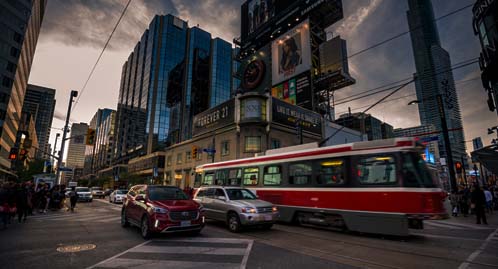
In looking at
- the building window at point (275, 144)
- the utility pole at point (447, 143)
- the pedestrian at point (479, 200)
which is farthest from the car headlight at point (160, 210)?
the building window at point (275, 144)

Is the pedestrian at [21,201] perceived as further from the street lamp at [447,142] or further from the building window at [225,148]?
the street lamp at [447,142]

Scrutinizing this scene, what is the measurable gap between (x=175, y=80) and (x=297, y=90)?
62763 millimetres

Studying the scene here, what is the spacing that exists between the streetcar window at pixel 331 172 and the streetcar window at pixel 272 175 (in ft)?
7.82

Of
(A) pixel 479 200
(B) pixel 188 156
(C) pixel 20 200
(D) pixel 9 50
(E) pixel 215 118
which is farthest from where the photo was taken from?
(D) pixel 9 50

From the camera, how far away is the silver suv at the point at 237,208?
942 cm

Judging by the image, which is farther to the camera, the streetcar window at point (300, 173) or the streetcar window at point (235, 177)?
the streetcar window at point (235, 177)

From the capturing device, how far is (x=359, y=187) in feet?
30.1

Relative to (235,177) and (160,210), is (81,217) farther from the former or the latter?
(160,210)

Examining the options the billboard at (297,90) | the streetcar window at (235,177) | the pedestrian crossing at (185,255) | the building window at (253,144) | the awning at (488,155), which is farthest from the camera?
the billboard at (297,90)

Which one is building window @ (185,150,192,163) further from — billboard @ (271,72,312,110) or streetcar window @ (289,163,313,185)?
streetcar window @ (289,163,313,185)

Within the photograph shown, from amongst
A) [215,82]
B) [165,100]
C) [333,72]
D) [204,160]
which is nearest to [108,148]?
[165,100]

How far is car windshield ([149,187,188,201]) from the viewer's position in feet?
29.1

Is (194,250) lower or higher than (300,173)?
lower

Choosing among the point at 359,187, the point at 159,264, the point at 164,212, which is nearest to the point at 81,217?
the point at 164,212
